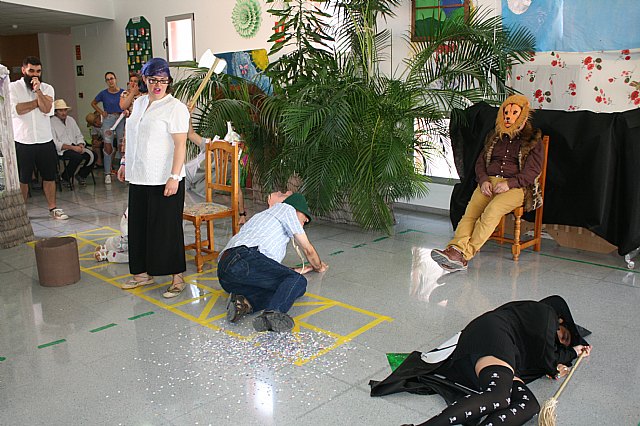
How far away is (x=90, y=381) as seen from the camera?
2.75 metres

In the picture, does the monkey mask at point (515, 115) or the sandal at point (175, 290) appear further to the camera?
the monkey mask at point (515, 115)

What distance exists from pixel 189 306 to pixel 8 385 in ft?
3.82

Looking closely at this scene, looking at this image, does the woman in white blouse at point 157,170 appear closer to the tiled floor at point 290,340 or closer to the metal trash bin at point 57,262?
the tiled floor at point 290,340

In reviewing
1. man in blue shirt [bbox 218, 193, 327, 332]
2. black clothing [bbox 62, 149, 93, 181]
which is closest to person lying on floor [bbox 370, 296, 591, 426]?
man in blue shirt [bbox 218, 193, 327, 332]

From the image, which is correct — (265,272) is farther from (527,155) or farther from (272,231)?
(527,155)

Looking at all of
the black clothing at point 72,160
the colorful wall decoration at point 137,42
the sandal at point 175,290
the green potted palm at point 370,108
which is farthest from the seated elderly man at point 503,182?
the colorful wall decoration at point 137,42

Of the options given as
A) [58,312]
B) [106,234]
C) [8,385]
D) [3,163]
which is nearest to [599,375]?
[8,385]

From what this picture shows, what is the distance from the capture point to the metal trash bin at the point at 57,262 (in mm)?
4031

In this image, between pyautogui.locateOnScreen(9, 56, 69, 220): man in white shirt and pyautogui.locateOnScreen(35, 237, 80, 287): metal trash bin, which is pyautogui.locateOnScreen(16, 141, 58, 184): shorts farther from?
pyautogui.locateOnScreen(35, 237, 80, 287): metal trash bin

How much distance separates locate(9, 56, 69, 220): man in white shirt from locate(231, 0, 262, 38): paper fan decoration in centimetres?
303

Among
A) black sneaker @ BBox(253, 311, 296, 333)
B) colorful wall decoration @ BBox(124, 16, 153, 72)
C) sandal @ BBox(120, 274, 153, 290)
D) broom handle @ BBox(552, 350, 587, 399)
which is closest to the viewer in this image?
broom handle @ BBox(552, 350, 587, 399)

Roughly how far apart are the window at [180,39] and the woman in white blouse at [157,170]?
18.5 feet

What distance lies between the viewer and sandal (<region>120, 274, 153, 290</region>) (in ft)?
13.2

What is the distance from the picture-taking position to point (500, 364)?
2.30 m
